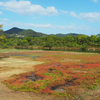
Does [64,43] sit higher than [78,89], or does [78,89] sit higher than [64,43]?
[64,43]

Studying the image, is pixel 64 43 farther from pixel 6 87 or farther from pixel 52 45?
pixel 6 87

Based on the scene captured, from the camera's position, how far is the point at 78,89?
10656 mm

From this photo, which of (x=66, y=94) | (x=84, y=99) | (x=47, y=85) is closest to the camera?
(x=84, y=99)

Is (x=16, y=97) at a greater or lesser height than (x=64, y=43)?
lesser

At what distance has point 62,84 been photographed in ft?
40.2

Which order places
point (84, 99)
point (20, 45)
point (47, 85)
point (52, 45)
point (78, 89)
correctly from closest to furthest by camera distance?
point (84, 99) < point (78, 89) < point (47, 85) < point (52, 45) < point (20, 45)

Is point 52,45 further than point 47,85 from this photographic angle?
Yes

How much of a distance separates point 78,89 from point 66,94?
5.65 ft

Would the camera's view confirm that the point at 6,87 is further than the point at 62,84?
No

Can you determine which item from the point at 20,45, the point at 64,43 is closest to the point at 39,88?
the point at 64,43

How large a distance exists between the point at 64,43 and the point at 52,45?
16.8m

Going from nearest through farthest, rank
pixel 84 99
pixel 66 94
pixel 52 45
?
pixel 84 99
pixel 66 94
pixel 52 45

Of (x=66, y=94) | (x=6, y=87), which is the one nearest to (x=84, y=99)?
(x=66, y=94)

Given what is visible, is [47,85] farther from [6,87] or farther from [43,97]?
[6,87]
